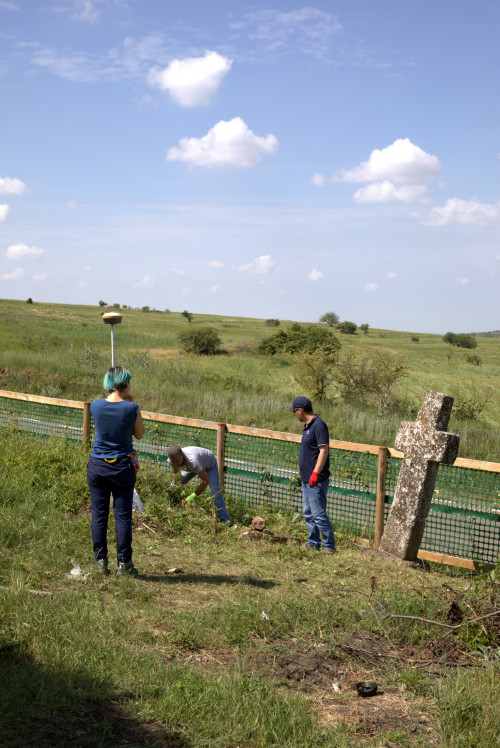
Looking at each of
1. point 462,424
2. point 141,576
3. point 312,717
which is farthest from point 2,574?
point 462,424

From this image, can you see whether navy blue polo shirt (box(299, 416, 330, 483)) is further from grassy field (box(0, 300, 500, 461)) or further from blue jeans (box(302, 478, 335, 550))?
grassy field (box(0, 300, 500, 461))

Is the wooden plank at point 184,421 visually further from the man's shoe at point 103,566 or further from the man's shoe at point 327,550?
the man's shoe at point 103,566

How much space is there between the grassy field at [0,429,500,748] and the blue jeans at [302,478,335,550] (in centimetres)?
30

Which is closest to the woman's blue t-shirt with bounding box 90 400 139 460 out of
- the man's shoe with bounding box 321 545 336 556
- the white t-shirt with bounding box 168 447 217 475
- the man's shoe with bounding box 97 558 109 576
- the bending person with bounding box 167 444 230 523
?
the man's shoe with bounding box 97 558 109 576

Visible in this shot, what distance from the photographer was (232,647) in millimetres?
4938

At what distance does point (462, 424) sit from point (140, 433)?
14.4 metres

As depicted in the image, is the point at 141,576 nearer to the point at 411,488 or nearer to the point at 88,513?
the point at 88,513

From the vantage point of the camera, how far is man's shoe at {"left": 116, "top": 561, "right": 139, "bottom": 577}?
6.27 meters

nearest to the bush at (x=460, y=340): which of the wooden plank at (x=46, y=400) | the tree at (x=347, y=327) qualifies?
the tree at (x=347, y=327)

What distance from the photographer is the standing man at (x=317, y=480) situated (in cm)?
784

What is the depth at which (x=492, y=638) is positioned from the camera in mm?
5164

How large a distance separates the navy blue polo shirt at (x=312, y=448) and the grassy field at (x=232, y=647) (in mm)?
901

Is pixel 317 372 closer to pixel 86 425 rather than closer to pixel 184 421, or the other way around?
pixel 86 425

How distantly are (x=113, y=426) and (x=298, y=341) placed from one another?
3562 centimetres
